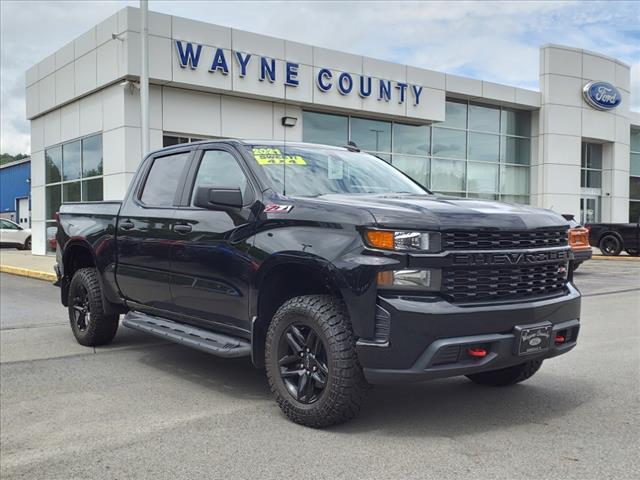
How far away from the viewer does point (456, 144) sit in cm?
2650

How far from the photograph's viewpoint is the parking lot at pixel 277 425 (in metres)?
3.50

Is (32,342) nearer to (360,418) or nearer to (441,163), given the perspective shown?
(360,418)

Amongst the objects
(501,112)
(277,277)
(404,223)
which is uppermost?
(501,112)

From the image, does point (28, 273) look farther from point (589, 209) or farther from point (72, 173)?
point (589, 209)

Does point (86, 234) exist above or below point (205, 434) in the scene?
above

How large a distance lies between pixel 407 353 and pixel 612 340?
4.33 m

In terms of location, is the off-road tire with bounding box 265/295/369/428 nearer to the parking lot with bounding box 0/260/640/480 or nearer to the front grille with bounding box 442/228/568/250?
the parking lot with bounding box 0/260/640/480

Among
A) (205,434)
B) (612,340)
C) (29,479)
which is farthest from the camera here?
(612,340)

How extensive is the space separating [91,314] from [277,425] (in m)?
3.20

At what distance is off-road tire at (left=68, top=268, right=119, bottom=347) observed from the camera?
654 centimetres

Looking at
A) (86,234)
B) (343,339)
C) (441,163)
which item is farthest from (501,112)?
(343,339)

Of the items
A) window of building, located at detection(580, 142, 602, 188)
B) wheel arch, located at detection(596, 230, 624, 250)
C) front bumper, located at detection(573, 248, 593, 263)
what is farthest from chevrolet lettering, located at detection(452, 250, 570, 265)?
window of building, located at detection(580, 142, 602, 188)

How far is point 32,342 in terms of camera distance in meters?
7.21

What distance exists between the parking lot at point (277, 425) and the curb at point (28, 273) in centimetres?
860
